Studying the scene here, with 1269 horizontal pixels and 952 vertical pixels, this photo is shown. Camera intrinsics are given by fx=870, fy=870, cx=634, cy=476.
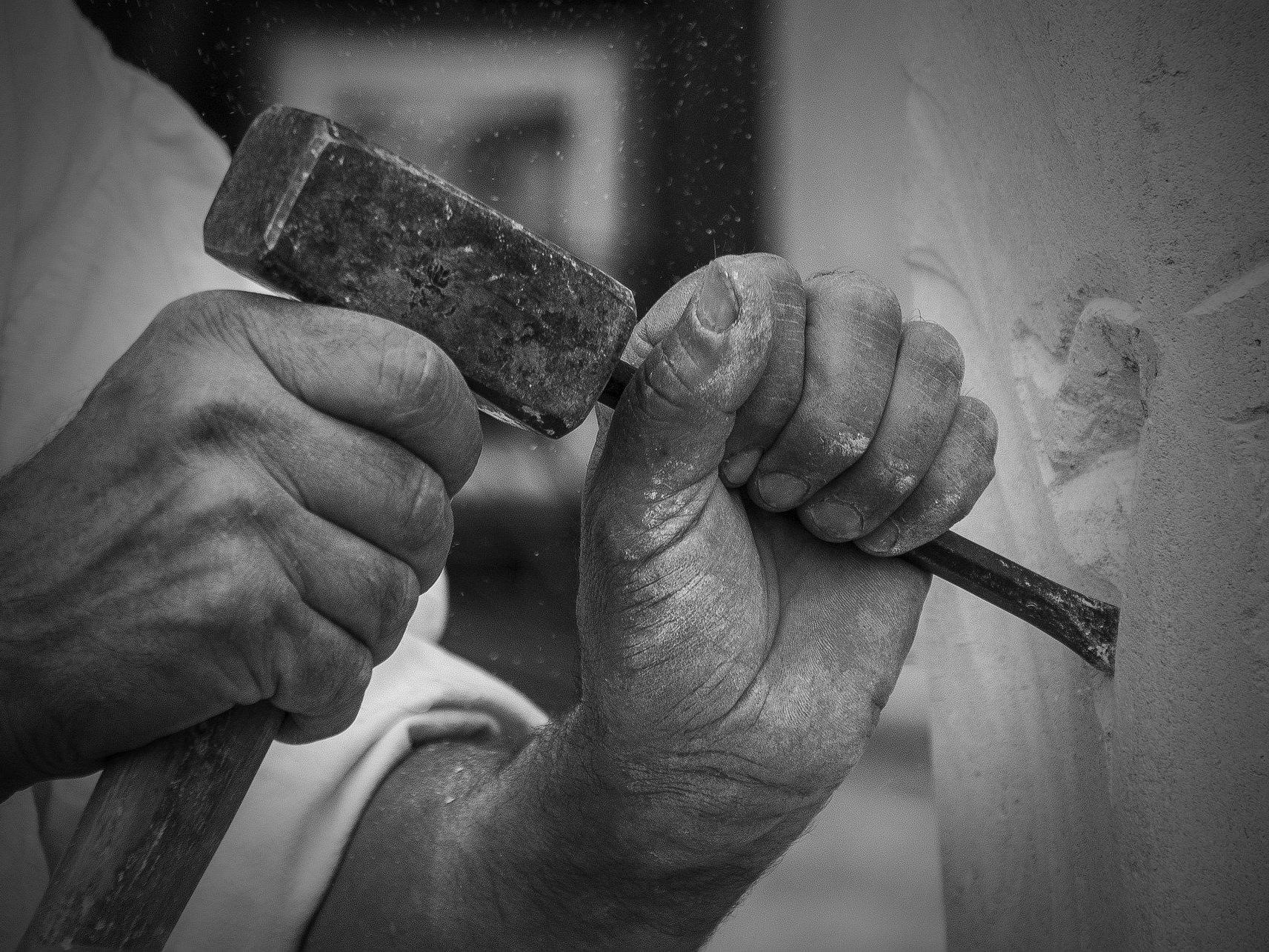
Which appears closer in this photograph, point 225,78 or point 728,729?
point 728,729

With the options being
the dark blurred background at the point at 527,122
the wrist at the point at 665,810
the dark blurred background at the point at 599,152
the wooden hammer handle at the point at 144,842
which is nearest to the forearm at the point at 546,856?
the wrist at the point at 665,810

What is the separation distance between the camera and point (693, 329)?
0.50m

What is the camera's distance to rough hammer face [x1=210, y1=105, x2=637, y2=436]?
385 millimetres

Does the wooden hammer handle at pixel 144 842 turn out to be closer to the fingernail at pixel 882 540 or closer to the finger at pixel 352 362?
the finger at pixel 352 362

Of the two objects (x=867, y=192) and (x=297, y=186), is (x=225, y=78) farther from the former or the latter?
(x=297, y=186)

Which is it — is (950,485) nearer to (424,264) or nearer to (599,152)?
(424,264)

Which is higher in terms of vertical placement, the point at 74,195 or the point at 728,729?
the point at 74,195

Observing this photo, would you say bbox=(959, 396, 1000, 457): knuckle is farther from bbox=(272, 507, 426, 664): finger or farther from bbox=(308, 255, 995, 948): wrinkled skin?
bbox=(272, 507, 426, 664): finger

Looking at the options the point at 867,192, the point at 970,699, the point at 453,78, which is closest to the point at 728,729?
the point at 970,699

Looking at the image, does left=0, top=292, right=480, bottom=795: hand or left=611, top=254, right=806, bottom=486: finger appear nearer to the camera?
left=0, top=292, right=480, bottom=795: hand

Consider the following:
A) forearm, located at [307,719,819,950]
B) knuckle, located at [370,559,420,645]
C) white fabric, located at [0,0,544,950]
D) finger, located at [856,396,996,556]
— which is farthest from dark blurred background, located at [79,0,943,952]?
knuckle, located at [370,559,420,645]

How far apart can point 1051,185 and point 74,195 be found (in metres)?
1.20

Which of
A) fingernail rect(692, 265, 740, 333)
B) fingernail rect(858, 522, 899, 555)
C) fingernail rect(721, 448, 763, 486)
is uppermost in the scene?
fingernail rect(692, 265, 740, 333)

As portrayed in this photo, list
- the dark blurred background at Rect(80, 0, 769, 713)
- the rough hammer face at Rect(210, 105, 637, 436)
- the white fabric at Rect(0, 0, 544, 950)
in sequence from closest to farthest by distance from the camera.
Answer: the rough hammer face at Rect(210, 105, 637, 436) → the white fabric at Rect(0, 0, 544, 950) → the dark blurred background at Rect(80, 0, 769, 713)
